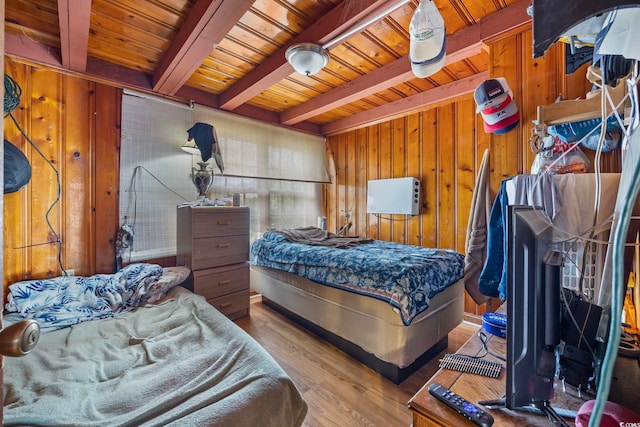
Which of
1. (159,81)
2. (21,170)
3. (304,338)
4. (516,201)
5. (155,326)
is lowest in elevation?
(304,338)

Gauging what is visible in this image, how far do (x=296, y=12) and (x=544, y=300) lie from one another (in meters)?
1.96

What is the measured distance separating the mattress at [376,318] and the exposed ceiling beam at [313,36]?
1.77m

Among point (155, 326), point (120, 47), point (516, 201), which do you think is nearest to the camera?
point (516, 201)

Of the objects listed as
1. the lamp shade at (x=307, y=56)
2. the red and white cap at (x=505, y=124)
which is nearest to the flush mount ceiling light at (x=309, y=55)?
the lamp shade at (x=307, y=56)

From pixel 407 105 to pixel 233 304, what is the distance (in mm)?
2832

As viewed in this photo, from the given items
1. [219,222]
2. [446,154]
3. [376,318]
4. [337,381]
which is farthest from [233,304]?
[446,154]

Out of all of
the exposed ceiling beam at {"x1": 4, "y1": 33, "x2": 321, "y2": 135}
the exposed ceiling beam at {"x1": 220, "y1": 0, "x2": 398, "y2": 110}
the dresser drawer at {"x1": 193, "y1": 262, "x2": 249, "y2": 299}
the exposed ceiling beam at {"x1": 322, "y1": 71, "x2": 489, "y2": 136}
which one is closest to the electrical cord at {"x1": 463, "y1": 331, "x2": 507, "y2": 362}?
the exposed ceiling beam at {"x1": 220, "y1": 0, "x2": 398, "y2": 110}

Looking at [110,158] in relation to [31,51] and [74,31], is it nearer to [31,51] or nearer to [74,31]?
[31,51]

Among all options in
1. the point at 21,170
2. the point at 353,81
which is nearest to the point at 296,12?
the point at 353,81

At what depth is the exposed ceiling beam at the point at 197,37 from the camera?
1.49 m

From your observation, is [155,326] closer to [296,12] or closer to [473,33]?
[296,12]

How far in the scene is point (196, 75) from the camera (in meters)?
2.53

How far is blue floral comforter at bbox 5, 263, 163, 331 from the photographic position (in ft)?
5.06

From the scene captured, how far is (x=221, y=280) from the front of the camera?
8.04ft
